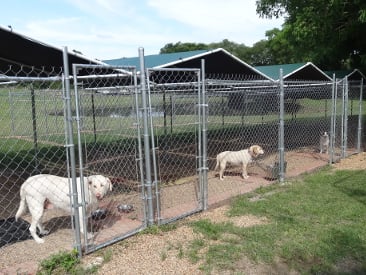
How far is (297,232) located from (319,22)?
6668 mm

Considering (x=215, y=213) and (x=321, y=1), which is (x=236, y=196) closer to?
(x=215, y=213)

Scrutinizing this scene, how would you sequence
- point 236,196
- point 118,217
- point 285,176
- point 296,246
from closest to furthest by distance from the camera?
point 296,246
point 118,217
point 236,196
point 285,176

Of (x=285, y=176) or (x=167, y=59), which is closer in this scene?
(x=285, y=176)

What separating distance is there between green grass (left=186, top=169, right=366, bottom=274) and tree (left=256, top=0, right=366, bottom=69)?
14.6 feet

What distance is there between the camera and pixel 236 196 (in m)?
6.39

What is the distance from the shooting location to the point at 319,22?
9.77 meters

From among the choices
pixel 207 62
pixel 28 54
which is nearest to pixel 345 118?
pixel 207 62

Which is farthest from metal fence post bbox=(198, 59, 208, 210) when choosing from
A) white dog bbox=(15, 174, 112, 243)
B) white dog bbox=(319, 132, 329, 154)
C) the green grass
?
white dog bbox=(319, 132, 329, 154)

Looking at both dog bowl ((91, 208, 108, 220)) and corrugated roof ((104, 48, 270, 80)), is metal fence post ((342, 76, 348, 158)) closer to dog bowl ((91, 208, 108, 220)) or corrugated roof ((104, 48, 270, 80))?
corrugated roof ((104, 48, 270, 80))

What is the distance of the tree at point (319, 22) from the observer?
31.4 feet

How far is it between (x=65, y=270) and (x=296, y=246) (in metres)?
2.46

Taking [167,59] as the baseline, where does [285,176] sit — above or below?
below

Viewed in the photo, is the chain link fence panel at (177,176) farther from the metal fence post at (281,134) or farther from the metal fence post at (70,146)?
the metal fence post at (281,134)

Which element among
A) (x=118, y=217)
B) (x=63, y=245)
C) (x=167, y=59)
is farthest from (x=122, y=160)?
(x=63, y=245)
